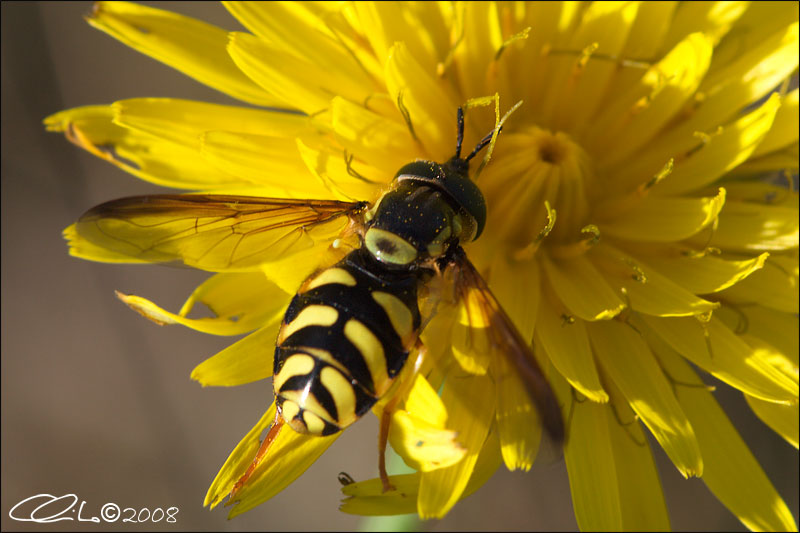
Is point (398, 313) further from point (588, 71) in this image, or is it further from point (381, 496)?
point (588, 71)

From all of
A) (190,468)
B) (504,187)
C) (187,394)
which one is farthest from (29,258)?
(504,187)

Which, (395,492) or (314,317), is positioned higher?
(314,317)

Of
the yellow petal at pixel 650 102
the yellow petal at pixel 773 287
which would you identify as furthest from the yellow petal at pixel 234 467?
the yellow petal at pixel 773 287

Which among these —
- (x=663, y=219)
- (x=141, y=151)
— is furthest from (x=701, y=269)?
(x=141, y=151)

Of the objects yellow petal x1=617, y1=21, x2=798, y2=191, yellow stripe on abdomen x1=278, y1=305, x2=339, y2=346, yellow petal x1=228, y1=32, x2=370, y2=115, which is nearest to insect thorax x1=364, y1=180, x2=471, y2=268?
yellow stripe on abdomen x1=278, y1=305, x2=339, y2=346

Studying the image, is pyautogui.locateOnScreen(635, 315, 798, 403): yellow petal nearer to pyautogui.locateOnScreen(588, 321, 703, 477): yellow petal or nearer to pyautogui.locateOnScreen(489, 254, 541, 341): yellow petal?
pyautogui.locateOnScreen(588, 321, 703, 477): yellow petal

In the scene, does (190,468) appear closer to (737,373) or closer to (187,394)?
(187,394)

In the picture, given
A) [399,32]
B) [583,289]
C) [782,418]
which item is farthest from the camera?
[782,418]
